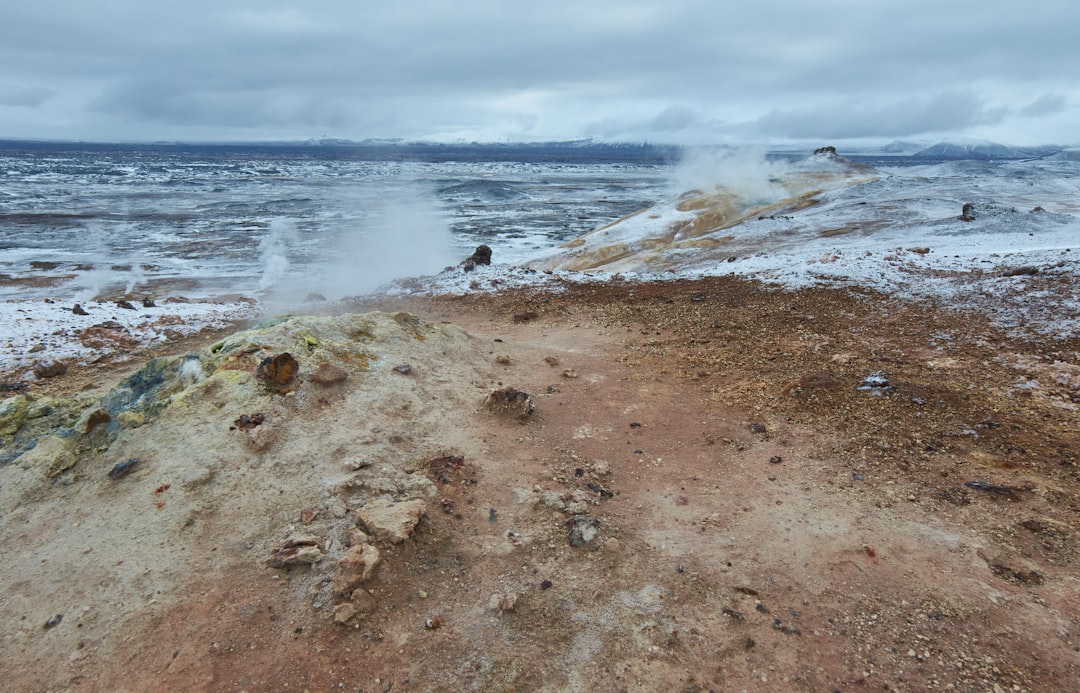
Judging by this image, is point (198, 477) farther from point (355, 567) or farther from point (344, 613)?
point (344, 613)

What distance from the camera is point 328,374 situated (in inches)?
278

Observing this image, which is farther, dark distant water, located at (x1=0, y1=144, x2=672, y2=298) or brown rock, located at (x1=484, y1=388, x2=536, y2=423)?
dark distant water, located at (x1=0, y1=144, x2=672, y2=298)

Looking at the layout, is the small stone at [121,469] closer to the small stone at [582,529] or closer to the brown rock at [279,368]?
the brown rock at [279,368]

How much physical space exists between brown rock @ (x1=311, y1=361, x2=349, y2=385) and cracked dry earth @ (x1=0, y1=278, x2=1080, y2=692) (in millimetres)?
552

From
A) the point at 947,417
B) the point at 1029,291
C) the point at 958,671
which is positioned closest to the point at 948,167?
the point at 1029,291

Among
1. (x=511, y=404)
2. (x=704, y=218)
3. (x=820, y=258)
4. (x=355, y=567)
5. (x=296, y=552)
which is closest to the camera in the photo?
(x=355, y=567)

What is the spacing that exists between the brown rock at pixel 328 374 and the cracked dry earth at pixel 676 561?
0.55 meters

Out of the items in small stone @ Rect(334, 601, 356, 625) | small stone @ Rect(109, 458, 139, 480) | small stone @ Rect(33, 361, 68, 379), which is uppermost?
small stone @ Rect(109, 458, 139, 480)

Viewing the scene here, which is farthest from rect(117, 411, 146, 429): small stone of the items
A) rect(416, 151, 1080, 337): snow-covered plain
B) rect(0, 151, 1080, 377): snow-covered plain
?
rect(416, 151, 1080, 337): snow-covered plain

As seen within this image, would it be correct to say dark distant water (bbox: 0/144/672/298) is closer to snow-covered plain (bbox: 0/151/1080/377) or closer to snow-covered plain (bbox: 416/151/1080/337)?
snow-covered plain (bbox: 0/151/1080/377)

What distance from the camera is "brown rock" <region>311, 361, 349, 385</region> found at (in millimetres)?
7004

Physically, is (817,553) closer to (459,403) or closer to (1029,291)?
(459,403)

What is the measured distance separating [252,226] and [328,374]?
106ft

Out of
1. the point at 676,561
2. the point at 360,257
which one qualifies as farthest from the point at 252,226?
the point at 676,561
